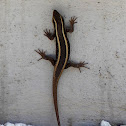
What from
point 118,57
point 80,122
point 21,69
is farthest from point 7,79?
point 118,57

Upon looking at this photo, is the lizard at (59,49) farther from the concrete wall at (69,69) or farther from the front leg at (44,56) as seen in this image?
the concrete wall at (69,69)

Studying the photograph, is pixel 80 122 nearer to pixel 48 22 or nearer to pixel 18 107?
pixel 18 107

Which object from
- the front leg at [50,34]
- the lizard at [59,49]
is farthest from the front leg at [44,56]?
the front leg at [50,34]

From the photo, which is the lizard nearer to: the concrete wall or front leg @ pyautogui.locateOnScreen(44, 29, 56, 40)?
front leg @ pyautogui.locateOnScreen(44, 29, 56, 40)

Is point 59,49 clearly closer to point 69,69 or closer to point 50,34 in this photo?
point 50,34

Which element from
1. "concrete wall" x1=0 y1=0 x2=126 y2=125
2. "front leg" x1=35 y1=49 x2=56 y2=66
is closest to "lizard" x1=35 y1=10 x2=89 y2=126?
"front leg" x1=35 y1=49 x2=56 y2=66
